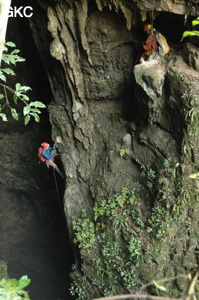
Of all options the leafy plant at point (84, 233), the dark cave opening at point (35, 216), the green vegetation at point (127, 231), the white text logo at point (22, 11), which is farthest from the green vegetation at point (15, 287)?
the dark cave opening at point (35, 216)

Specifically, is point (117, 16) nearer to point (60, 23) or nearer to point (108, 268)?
point (60, 23)

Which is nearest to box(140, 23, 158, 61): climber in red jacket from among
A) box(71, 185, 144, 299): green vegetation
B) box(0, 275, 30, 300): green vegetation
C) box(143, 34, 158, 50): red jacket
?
box(143, 34, 158, 50): red jacket

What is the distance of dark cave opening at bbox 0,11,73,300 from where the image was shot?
32.9ft

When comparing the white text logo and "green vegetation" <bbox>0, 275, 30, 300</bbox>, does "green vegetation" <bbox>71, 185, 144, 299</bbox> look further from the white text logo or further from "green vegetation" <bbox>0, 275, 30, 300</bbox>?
the white text logo

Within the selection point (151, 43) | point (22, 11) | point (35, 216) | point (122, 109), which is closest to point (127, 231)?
point (122, 109)

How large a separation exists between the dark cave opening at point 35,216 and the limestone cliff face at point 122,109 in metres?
1.73

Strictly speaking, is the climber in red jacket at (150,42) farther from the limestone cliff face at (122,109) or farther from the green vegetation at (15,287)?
the green vegetation at (15,287)

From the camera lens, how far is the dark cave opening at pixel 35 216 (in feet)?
32.9

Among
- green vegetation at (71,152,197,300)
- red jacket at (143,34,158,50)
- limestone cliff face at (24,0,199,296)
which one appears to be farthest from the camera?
red jacket at (143,34,158,50)

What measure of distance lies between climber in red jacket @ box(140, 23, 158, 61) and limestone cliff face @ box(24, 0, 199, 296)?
250 mm

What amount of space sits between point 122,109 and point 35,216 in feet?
19.0

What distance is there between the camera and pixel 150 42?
22.8 ft

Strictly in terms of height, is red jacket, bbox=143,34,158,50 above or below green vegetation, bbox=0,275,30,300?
above

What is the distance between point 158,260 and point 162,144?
2.70m
